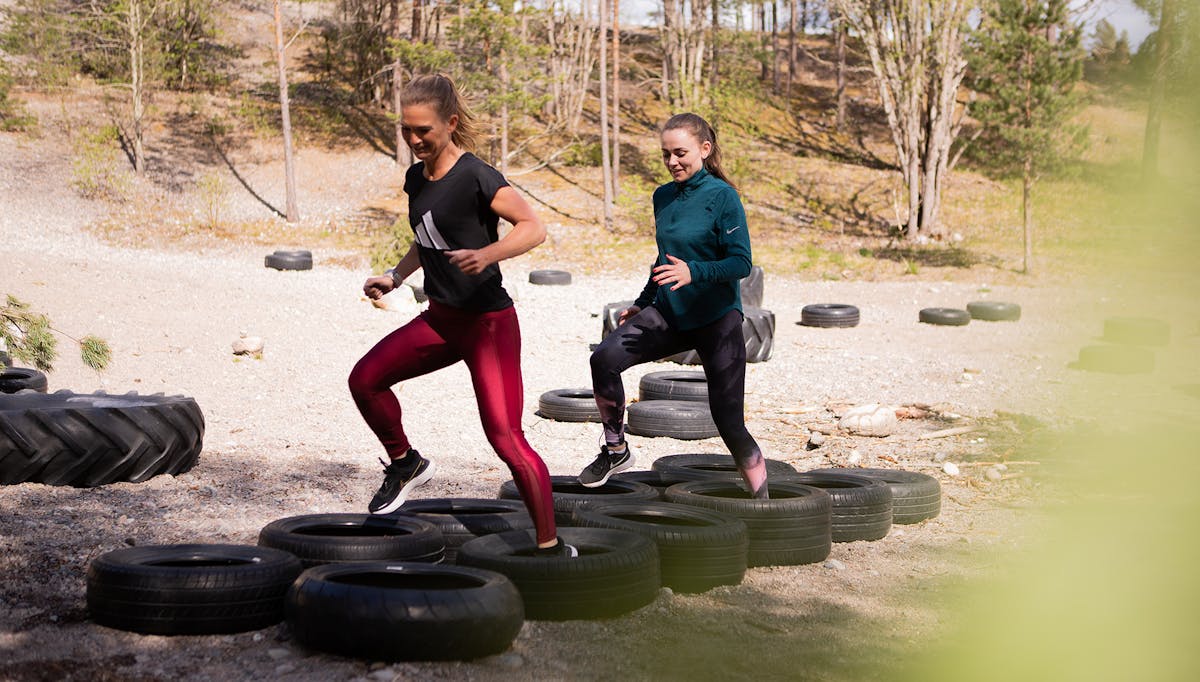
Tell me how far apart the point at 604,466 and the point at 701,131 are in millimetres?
1698

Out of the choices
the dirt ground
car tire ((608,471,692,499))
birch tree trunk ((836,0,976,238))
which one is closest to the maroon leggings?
the dirt ground

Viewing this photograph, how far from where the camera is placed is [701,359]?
16.6 ft

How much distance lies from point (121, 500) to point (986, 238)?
2650 centimetres

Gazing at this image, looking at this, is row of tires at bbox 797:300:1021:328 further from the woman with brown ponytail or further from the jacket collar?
the jacket collar

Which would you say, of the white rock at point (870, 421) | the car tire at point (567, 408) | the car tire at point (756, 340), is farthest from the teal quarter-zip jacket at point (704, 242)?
the car tire at point (756, 340)

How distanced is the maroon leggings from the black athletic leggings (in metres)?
1.07

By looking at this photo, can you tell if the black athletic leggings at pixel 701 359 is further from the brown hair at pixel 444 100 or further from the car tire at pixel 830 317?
the car tire at pixel 830 317

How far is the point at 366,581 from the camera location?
416 centimetres

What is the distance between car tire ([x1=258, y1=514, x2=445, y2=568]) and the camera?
4.57m

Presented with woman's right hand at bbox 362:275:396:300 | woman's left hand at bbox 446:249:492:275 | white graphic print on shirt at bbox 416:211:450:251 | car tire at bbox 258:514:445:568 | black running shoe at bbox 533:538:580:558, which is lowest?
car tire at bbox 258:514:445:568

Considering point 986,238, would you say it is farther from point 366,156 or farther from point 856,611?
point 856,611

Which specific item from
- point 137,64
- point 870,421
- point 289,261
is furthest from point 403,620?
point 137,64

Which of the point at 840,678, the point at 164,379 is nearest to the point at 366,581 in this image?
the point at 840,678

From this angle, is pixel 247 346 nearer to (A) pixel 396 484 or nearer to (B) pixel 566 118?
(A) pixel 396 484
